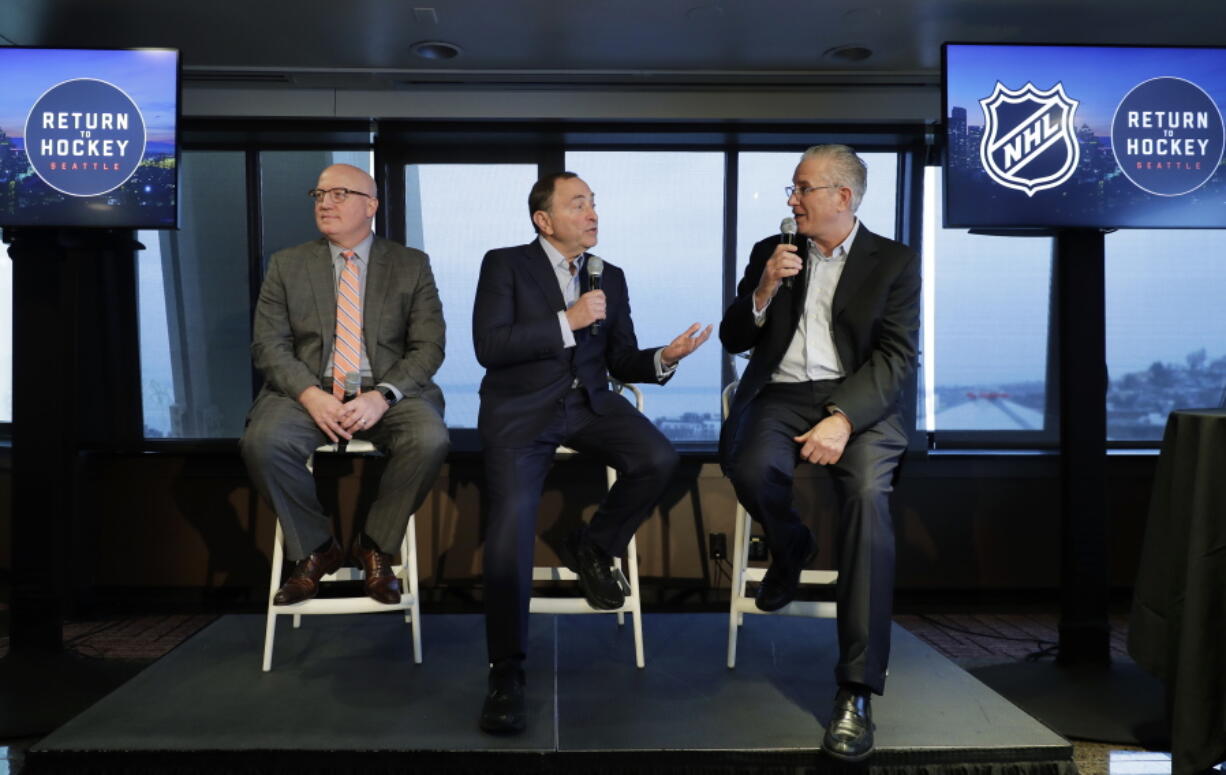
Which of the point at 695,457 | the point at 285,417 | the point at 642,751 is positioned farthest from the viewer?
the point at 695,457

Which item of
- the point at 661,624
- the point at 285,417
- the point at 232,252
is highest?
the point at 232,252

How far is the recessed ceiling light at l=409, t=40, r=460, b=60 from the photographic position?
13.1 ft

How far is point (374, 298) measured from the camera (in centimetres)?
302

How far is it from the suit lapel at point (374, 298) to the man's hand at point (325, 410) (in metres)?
0.24

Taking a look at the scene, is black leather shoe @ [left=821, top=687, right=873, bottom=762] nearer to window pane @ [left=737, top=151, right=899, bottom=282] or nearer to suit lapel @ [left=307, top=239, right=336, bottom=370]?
suit lapel @ [left=307, top=239, right=336, bottom=370]

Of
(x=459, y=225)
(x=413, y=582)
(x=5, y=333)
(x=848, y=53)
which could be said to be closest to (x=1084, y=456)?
(x=848, y=53)

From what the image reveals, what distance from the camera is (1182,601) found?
2.37 m

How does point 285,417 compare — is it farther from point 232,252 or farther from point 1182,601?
point 1182,601

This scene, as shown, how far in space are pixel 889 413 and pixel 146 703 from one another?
2048mm

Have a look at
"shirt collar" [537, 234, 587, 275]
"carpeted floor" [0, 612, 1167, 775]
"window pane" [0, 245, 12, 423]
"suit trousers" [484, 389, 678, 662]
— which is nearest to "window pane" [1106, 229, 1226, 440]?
"carpeted floor" [0, 612, 1167, 775]

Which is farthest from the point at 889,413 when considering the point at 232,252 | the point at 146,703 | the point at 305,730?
the point at 232,252

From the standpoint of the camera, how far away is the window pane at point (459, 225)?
4.53 m

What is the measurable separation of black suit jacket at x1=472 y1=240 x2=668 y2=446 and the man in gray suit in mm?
261

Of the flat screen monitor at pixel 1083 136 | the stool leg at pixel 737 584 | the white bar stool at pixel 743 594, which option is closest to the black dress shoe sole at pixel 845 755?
the white bar stool at pixel 743 594
